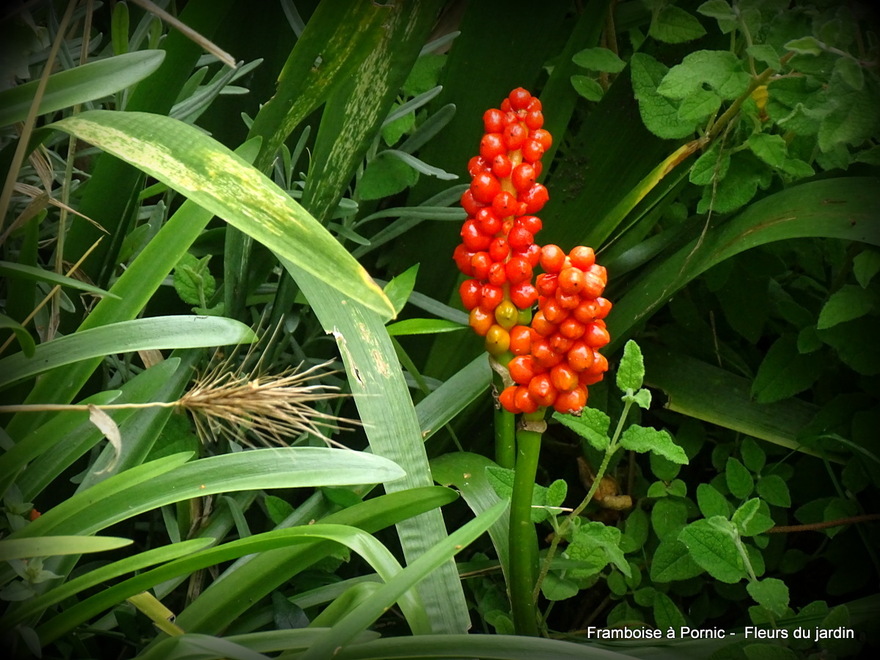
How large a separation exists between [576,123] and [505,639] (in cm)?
84

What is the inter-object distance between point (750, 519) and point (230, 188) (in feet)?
2.03

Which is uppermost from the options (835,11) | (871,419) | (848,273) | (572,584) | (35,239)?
(835,11)

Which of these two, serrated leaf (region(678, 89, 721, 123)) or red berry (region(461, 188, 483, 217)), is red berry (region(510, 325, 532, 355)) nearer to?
red berry (region(461, 188, 483, 217))

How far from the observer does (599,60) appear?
1004mm

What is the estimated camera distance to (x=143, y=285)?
2.73 feet

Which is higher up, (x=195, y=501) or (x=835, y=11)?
(x=835, y=11)

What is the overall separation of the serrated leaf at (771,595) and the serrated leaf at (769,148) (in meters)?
0.42

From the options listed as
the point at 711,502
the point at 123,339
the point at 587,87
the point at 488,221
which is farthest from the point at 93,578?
the point at 587,87

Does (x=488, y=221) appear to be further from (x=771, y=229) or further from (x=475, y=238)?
(x=771, y=229)

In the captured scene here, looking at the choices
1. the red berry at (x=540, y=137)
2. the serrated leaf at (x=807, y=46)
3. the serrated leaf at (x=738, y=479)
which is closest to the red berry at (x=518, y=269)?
the red berry at (x=540, y=137)

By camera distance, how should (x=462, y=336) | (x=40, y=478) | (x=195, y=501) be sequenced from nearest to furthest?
(x=40, y=478)
(x=195, y=501)
(x=462, y=336)

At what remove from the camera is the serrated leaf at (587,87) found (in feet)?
3.41

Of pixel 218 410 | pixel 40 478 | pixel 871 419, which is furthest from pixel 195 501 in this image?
pixel 871 419

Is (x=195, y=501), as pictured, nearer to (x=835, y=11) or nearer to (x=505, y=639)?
(x=505, y=639)
